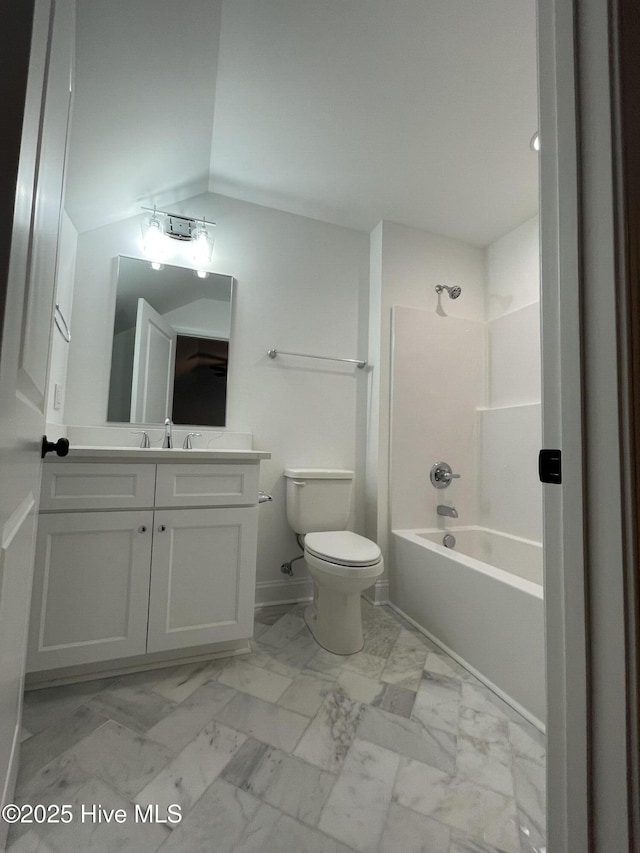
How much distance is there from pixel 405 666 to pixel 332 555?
1.80 ft

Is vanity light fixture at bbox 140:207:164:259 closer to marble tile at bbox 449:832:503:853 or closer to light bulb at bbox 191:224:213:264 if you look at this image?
light bulb at bbox 191:224:213:264

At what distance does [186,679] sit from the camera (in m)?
1.40

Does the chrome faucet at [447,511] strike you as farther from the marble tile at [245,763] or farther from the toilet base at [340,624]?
the marble tile at [245,763]

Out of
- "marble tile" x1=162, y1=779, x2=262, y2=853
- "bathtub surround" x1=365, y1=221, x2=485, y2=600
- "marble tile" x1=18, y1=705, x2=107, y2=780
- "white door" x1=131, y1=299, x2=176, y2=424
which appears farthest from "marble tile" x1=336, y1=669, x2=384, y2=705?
"white door" x1=131, y1=299, x2=176, y2=424

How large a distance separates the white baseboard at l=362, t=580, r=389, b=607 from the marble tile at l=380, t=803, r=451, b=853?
1212mm

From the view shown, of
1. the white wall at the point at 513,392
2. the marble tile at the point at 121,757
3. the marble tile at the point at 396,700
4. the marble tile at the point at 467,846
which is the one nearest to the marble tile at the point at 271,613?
the marble tile at the point at 396,700

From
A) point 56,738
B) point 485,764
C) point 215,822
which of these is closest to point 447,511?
point 485,764

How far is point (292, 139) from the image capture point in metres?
1.75

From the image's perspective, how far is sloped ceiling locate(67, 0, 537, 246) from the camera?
4.00 ft

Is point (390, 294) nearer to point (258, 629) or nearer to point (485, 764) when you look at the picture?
point (258, 629)

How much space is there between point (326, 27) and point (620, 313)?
153 centimetres

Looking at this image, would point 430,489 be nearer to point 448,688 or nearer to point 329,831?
point 448,688

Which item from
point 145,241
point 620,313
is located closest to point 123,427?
point 145,241

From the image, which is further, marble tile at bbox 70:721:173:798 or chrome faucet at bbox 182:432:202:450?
chrome faucet at bbox 182:432:202:450
